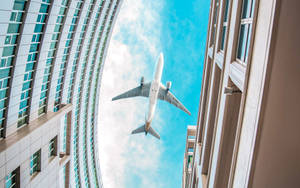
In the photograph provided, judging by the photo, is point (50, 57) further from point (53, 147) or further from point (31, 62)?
point (53, 147)

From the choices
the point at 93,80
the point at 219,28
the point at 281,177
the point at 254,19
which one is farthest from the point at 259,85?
the point at 93,80

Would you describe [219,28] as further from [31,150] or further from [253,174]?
[31,150]

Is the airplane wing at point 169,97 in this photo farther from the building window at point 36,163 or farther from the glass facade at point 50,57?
the building window at point 36,163

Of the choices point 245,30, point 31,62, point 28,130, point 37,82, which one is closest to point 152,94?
point 37,82

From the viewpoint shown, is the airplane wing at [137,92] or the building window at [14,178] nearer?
the building window at [14,178]

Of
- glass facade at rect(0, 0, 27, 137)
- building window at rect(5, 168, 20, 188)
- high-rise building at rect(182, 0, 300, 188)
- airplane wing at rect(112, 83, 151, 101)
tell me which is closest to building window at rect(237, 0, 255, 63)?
high-rise building at rect(182, 0, 300, 188)

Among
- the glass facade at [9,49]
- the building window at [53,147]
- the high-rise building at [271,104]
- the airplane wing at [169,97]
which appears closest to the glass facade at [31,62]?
the glass facade at [9,49]
